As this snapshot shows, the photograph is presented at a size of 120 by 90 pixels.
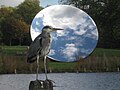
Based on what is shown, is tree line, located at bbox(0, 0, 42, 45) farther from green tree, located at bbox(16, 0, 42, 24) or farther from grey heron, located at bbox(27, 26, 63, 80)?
grey heron, located at bbox(27, 26, 63, 80)

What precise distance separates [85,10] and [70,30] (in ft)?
118

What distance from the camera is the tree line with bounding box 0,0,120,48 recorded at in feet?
250

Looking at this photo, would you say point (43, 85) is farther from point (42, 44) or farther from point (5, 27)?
point (5, 27)

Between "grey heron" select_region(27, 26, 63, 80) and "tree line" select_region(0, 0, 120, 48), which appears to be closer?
"grey heron" select_region(27, 26, 63, 80)

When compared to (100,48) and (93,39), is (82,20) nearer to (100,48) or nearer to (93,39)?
(93,39)

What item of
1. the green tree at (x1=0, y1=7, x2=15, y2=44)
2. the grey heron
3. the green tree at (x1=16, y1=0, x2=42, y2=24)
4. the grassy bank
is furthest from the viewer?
the green tree at (x1=16, y1=0, x2=42, y2=24)

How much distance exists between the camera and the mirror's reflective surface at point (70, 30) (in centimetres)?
4325

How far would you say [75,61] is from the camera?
44875 millimetres

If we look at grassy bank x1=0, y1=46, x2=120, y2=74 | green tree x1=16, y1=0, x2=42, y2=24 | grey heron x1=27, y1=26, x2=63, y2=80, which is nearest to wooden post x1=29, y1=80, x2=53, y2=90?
grey heron x1=27, y1=26, x2=63, y2=80

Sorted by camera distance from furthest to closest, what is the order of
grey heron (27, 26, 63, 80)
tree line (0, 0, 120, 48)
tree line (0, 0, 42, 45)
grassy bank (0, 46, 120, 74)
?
tree line (0, 0, 42, 45) < tree line (0, 0, 120, 48) < grassy bank (0, 46, 120, 74) < grey heron (27, 26, 63, 80)

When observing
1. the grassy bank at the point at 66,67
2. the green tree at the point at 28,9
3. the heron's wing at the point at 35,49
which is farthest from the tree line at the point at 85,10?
the heron's wing at the point at 35,49

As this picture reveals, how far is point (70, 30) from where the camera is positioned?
4441 centimetres

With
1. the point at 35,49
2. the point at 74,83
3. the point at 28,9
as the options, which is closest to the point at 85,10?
the point at 28,9

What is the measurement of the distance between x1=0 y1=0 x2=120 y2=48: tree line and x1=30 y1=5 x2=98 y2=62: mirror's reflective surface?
29.1 m
